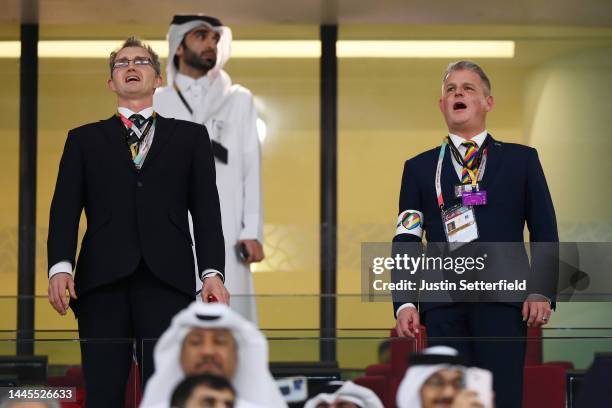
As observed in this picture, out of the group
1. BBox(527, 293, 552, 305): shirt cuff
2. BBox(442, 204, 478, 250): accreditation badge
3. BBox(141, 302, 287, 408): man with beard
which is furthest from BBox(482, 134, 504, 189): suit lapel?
BBox(141, 302, 287, 408): man with beard

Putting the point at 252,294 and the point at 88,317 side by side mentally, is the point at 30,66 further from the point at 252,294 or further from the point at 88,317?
the point at 88,317

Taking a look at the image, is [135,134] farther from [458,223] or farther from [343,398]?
[343,398]

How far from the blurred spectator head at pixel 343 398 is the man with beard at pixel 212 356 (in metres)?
0.54

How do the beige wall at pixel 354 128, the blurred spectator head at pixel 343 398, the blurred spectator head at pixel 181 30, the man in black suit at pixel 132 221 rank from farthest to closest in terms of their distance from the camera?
1. the beige wall at pixel 354 128
2. the blurred spectator head at pixel 181 30
3. the man in black suit at pixel 132 221
4. the blurred spectator head at pixel 343 398

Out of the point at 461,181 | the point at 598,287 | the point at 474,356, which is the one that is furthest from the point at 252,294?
the point at 474,356

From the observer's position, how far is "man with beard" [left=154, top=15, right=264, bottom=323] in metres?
7.31

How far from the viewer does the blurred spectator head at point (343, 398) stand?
14.0 ft

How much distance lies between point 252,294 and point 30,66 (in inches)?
97.9

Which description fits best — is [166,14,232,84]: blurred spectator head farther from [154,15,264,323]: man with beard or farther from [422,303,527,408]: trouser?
[422,303,527,408]: trouser

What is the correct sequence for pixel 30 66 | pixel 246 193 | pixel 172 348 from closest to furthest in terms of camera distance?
pixel 172 348 → pixel 246 193 → pixel 30 66

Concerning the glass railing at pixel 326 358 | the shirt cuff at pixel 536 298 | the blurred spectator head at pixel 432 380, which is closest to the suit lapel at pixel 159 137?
the glass railing at pixel 326 358

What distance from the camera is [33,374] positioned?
4570mm

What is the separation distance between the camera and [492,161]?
508 cm

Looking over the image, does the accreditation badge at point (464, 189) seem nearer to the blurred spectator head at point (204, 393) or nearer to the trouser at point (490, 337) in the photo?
the trouser at point (490, 337)
